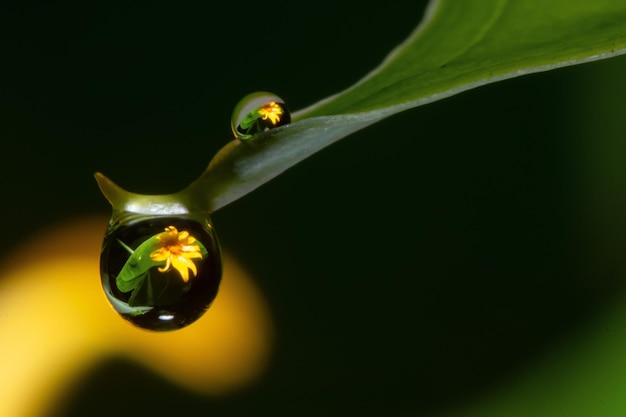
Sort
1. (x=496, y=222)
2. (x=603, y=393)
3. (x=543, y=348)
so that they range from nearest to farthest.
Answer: (x=603, y=393), (x=543, y=348), (x=496, y=222)

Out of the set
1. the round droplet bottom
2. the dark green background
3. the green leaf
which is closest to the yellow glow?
the dark green background

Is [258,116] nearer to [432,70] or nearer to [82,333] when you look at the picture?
[432,70]

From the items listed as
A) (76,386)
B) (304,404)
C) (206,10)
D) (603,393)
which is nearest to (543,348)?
(603,393)

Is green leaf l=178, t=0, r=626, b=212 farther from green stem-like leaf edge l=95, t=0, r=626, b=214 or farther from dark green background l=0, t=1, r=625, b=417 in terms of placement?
dark green background l=0, t=1, r=625, b=417

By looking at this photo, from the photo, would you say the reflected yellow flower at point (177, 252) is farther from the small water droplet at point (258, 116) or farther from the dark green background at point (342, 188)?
the dark green background at point (342, 188)

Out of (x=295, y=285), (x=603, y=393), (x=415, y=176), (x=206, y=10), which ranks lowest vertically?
(x=603, y=393)

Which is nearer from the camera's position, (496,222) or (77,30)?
(496,222)

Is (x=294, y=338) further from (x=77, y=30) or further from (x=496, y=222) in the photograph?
(x=77, y=30)
